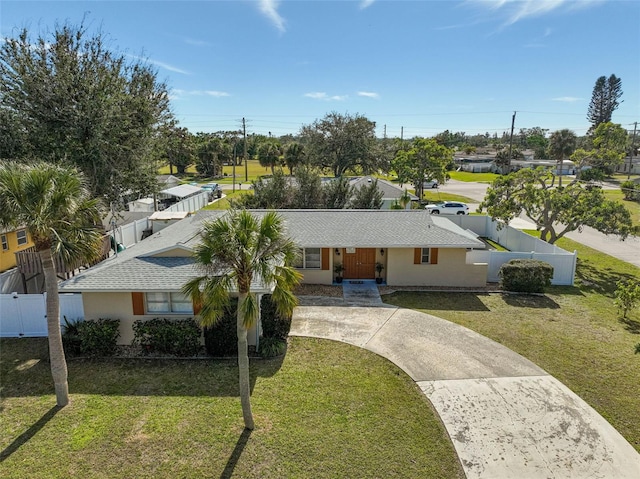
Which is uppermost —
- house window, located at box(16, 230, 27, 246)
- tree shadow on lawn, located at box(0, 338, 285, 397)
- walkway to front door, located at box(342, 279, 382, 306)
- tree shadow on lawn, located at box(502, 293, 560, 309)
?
house window, located at box(16, 230, 27, 246)

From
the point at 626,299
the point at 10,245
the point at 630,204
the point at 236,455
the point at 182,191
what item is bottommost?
the point at 236,455

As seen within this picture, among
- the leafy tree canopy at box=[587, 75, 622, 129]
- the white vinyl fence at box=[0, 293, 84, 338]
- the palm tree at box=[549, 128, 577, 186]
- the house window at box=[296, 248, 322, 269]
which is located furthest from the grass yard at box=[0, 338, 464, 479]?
the leafy tree canopy at box=[587, 75, 622, 129]

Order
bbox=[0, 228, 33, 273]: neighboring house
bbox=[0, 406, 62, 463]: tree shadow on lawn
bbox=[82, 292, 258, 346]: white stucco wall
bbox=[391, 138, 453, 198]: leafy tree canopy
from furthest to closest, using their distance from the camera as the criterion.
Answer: bbox=[391, 138, 453, 198]: leafy tree canopy
bbox=[0, 228, 33, 273]: neighboring house
bbox=[82, 292, 258, 346]: white stucco wall
bbox=[0, 406, 62, 463]: tree shadow on lawn

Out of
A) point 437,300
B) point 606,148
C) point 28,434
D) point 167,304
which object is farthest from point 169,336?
point 606,148

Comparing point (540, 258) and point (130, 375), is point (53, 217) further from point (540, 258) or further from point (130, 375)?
point (540, 258)

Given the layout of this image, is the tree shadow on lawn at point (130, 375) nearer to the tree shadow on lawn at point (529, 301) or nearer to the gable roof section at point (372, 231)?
the gable roof section at point (372, 231)

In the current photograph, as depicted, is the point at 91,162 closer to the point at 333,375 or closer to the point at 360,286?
the point at 360,286

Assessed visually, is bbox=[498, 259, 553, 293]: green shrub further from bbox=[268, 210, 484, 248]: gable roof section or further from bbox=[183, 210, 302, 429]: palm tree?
bbox=[183, 210, 302, 429]: palm tree

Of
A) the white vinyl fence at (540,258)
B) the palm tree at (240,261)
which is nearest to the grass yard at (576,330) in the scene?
the white vinyl fence at (540,258)
